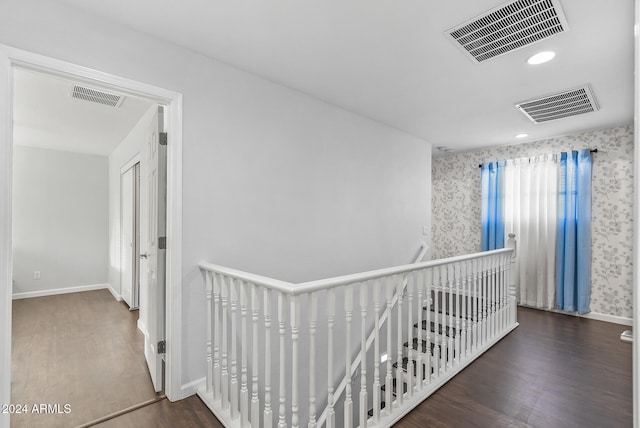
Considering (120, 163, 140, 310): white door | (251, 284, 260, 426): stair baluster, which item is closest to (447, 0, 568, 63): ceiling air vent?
(251, 284, 260, 426): stair baluster

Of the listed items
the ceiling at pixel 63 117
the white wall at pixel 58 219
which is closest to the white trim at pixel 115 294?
the white wall at pixel 58 219

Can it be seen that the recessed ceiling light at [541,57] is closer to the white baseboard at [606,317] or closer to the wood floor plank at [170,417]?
the wood floor plank at [170,417]

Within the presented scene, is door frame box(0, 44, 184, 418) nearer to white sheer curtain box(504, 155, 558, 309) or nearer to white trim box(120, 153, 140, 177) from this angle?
white trim box(120, 153, 140, 177)

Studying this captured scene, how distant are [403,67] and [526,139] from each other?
303cm

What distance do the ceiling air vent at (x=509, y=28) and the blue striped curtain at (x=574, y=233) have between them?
280cm

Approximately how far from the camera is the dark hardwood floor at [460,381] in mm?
1922

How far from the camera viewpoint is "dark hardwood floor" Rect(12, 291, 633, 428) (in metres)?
1.92

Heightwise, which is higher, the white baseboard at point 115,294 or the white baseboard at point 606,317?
the white baseboard at point 606,317

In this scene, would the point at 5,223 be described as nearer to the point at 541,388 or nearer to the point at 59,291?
the point at 541,388

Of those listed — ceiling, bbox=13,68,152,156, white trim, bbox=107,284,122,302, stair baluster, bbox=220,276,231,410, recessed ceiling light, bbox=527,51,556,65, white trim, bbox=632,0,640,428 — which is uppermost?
recessed ceiling light, bbox=527,51,556,65

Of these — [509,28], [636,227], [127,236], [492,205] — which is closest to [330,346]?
[636,227]

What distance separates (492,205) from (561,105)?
195cm

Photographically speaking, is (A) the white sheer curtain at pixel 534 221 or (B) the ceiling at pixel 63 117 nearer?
(B) the ceiling at pixel 63 117

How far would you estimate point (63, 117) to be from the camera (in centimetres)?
349
